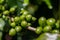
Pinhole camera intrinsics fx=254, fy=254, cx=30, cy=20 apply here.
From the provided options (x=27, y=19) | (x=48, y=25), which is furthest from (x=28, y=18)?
(x=48, y=25)

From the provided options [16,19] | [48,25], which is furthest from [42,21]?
[16,19]

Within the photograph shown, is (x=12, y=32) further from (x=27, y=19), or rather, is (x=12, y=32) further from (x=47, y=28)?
(x=47, y=28)

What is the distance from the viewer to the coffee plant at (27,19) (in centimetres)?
143

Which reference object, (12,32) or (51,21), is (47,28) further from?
(12,32)

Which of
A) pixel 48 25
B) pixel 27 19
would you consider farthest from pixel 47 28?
pixel 27 19

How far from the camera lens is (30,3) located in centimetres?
150

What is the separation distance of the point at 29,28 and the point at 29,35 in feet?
0.35

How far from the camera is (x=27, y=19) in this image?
1.49 metres

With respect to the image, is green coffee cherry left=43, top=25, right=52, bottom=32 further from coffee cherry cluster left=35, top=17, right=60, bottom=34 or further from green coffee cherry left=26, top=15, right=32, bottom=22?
green coffee cherry left=26, top=15, right=32, bottom=22

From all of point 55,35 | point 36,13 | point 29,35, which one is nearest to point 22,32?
point 29,35

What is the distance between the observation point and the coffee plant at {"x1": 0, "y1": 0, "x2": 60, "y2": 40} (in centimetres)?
143

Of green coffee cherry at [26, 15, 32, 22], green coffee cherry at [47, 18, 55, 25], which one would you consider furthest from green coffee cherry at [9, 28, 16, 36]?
green coffee cherry at [47, 18, 55, 25]

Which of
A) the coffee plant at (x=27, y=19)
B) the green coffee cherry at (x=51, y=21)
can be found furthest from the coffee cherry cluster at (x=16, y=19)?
the green coffee cherry at (x=51, y=21)

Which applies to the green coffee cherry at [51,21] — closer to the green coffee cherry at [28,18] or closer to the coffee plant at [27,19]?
the coffee plant at [27,19]
